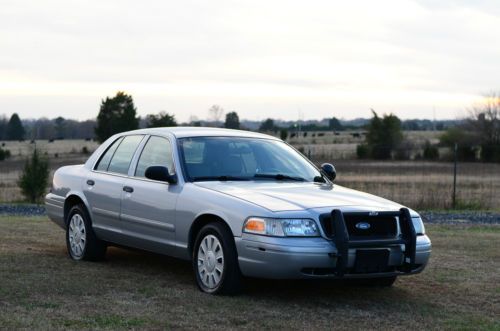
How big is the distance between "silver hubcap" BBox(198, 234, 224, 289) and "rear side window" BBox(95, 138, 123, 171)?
230cm

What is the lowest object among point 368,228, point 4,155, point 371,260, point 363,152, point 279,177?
point 4,155

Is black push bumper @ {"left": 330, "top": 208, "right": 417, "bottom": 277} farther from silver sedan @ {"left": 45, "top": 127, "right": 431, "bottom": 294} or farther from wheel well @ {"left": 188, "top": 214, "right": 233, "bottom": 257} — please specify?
wheel well @ {"left": 188, "top": 214, "right": 233, "bottom": 257}

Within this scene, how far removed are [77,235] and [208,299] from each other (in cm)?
284

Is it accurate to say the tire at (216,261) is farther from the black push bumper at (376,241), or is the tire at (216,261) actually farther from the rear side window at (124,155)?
the rear side window at (124,155)

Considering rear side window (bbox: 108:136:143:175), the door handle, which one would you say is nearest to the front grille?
the door handle

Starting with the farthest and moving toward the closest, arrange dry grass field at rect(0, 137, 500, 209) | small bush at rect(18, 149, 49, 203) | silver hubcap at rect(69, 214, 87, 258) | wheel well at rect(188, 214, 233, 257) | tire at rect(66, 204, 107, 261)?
small bush at rect(18, 149, 49, 203) < dry grass field at rect(0, 137, 500, 209) < silver hubcap at rect(69, 214, 87, 258) < tire at rect(66, 204, 107, 261) < wheel well at rect(188, 214, 233, 257)

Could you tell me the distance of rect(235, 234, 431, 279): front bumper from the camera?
7223 millimetres

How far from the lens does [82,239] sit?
9.84 meters

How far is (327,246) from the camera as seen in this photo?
23.8ft

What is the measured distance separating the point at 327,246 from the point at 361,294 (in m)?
1.15

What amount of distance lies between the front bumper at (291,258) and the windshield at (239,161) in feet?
4.05

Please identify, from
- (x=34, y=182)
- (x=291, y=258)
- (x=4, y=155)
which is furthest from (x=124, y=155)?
(x=4, y=155)

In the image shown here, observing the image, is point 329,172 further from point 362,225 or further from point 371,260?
point 371,260

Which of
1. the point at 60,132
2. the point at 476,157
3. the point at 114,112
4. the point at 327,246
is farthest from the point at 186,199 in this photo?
the point at 60,132
